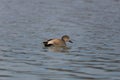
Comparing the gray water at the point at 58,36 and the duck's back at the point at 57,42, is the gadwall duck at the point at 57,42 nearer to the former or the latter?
the duck's back at the point at 57,42

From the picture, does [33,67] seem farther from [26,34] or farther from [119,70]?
[26,34]

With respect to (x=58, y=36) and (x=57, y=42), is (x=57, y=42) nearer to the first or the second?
(x=57, y=42)

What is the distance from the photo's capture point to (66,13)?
30203 millimetres

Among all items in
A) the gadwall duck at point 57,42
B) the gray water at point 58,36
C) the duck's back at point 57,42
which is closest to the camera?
the gray water at point 58,36

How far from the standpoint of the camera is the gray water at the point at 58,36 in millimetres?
14656

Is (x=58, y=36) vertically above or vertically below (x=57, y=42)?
above

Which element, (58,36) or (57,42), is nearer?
(57,42)

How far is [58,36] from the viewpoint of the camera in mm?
22188

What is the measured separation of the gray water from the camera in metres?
14.7

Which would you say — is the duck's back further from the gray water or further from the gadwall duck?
the gray water

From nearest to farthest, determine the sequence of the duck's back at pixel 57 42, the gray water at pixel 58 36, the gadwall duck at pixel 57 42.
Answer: the gray water at pixel 58 36, the gadwall duck at pixel 57 42, the duck's back at pixel 57 42

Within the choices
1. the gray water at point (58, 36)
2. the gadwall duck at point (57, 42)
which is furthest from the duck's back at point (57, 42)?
the gray water at point (58, 36)

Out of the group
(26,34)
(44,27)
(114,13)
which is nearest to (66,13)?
(114,13)

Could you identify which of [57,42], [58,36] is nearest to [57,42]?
[57,42]
